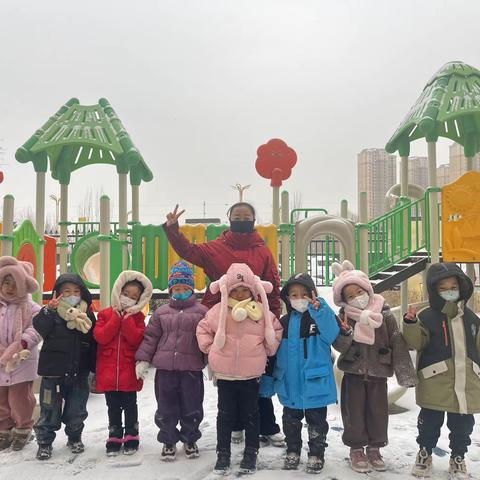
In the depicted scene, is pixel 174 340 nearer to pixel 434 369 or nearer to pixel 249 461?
pixel 249 461

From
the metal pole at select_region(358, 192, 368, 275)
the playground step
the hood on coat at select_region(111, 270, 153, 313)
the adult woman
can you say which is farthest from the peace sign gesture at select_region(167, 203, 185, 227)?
the playground step

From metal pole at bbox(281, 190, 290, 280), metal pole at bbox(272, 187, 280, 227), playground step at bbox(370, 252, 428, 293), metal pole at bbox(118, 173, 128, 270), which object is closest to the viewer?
metal pole at bbox(281, 190, 290, 280)

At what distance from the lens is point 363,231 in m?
6.35

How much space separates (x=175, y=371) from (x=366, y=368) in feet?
4.47

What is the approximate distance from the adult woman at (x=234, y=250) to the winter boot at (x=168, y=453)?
1102 mm

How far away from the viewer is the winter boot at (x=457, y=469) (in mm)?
2884

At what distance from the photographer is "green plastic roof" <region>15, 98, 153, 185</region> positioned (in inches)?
261

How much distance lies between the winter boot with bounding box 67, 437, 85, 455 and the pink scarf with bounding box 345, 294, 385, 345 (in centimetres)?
225

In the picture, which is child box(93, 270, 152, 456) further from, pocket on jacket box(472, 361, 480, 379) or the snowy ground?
pocket on jacket box(472, 361, 480, 379)

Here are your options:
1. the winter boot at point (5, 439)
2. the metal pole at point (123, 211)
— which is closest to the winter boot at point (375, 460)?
the winter boot at point (5, 439)

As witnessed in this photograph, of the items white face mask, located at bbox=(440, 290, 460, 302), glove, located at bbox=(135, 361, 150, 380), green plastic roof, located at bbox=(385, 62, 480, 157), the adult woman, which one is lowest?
glove, located at bbox=(135, 361, 150, 380)

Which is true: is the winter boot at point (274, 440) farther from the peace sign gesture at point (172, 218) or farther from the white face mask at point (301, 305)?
the peace sign gesture at point (172, 218)

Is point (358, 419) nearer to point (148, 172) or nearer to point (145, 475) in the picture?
point (145, 475)

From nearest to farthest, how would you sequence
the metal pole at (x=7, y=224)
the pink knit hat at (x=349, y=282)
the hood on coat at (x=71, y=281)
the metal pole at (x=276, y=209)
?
the pink knit hat at (x=349, y=282) < the hood on coat at (x=71, y=281) < the metal pole at (x=7, y=224) < the metal pole at (x=276, y=209)
